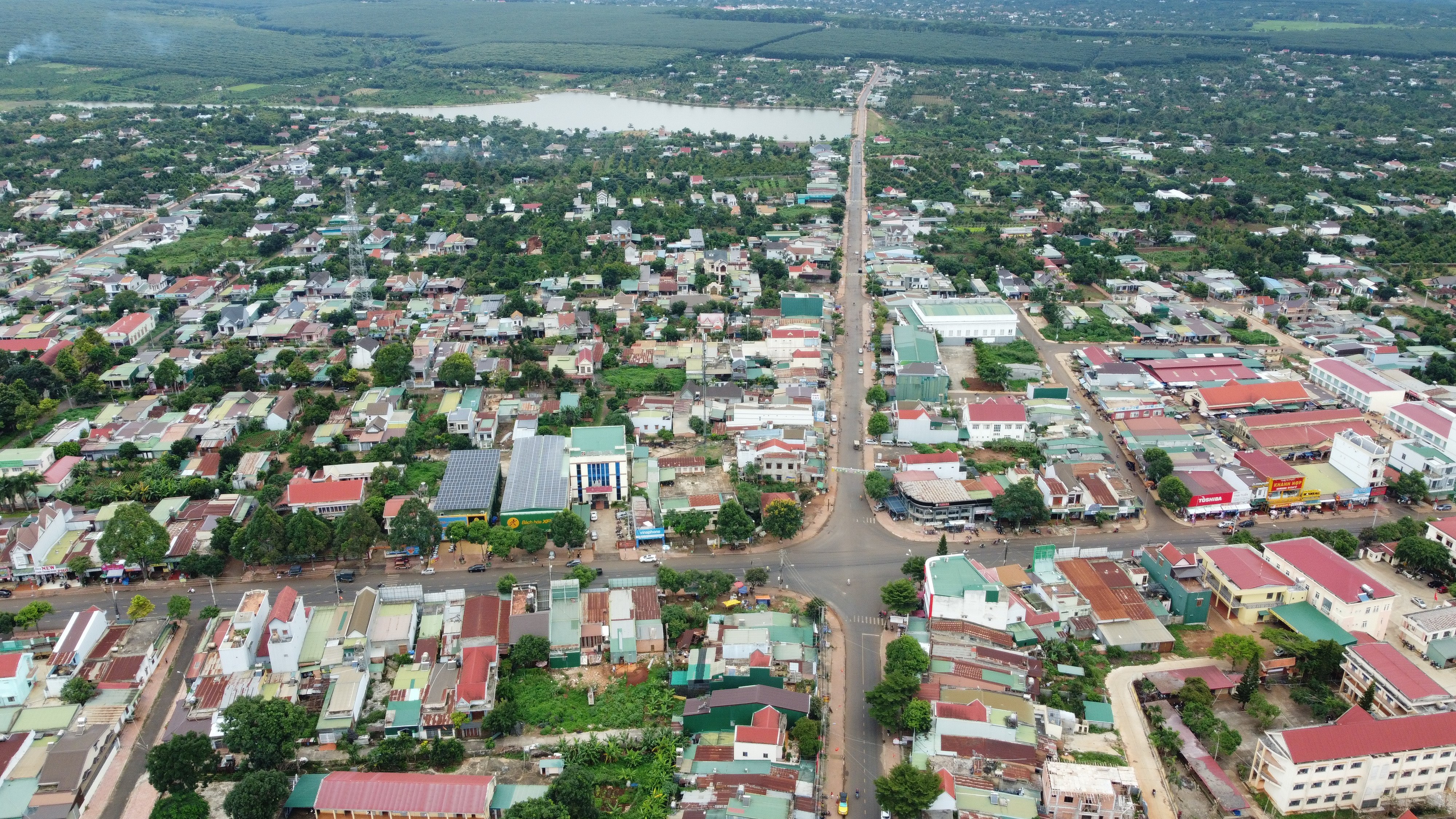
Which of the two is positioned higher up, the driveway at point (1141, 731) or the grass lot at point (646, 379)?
the grass lot at point (646, 379)

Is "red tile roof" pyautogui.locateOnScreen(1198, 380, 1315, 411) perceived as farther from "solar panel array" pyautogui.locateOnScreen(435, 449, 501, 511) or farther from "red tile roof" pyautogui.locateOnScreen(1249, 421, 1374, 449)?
"solar panel array" pyautogui.locateOnScreen(435, 449, 501, 511)

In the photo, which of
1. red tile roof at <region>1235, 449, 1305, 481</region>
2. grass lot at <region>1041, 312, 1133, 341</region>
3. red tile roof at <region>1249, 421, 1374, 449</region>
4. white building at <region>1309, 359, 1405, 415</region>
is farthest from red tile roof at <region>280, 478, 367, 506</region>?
white building at <region>1309, 359, 1405, 415</region>

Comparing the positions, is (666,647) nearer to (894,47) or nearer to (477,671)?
(477,671)

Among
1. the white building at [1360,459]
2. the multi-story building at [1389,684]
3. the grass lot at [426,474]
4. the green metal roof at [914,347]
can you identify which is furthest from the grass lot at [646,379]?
the multi-story building at [1389,684]

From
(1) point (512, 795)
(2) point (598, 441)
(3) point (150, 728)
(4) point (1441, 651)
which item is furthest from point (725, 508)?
(4) point (1441, 651)

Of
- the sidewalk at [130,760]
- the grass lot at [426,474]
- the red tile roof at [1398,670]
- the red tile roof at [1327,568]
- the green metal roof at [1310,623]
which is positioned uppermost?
the red tile roof at [1327,568]

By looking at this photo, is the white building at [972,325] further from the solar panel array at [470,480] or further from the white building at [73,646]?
the white building at [73,646]
